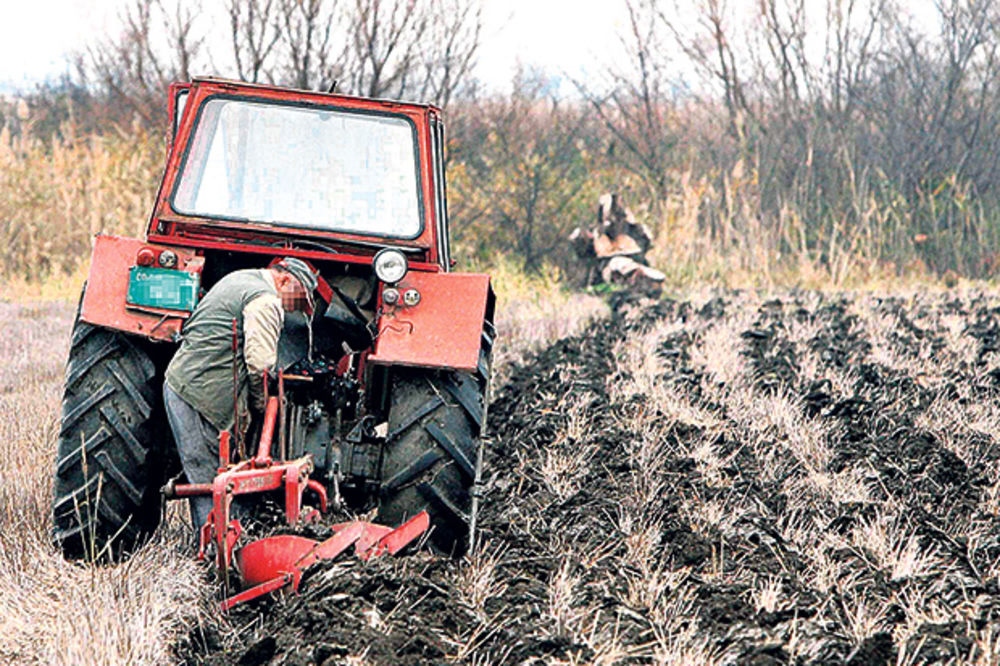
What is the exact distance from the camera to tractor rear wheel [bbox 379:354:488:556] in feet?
14.7

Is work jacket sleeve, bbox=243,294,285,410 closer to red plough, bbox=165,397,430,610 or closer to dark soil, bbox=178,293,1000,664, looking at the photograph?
red plough, bbox=165,397,430,610

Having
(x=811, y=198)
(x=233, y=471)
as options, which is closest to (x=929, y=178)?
(x=811, y=198)

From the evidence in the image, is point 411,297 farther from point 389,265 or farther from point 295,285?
point 295,285

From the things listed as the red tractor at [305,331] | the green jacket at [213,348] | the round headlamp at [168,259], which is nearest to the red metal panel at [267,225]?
the red tractor at [305,331]

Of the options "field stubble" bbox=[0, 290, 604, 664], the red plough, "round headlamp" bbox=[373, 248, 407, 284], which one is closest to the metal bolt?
"round headlamp" bbox=[373, 248, 407, 284]

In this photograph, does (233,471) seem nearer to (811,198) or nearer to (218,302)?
(218,302)

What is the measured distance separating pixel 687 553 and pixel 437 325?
123cm

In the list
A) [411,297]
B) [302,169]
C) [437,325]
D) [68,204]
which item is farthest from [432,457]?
[68,204]

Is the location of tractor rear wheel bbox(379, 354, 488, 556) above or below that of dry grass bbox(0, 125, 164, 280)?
below

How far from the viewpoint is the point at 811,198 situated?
1858cm

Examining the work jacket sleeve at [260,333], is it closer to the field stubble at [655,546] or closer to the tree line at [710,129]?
the field stubble at [655,546]

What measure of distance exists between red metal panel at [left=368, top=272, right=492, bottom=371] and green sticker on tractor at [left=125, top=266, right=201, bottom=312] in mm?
709

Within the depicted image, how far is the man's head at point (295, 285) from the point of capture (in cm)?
449

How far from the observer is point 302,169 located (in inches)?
204
